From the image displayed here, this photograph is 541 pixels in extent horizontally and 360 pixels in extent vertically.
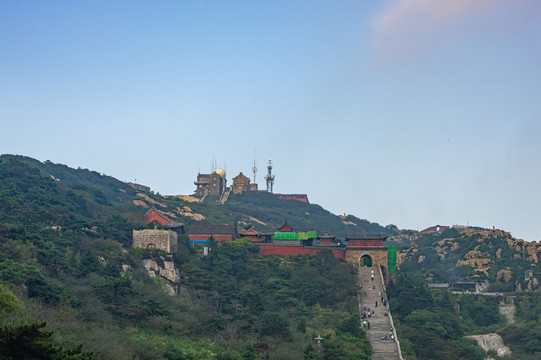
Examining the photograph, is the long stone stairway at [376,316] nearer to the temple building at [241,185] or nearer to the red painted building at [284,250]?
the red painted building at [284,250]

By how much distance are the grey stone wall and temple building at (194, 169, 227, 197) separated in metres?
61.1

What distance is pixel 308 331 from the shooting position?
44250 millimetres

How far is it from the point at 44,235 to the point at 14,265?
1227cm

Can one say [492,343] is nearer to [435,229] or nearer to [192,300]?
[192,300]

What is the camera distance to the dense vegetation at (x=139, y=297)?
29422mm

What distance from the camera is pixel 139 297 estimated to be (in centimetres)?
3950

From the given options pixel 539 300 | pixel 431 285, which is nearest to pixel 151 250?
pixel 431 285

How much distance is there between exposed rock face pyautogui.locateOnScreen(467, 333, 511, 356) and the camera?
5134cm

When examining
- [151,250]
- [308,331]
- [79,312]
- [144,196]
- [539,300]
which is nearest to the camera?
[79,312]

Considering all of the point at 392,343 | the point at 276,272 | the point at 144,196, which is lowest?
the point at 392,343

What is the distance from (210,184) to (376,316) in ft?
227

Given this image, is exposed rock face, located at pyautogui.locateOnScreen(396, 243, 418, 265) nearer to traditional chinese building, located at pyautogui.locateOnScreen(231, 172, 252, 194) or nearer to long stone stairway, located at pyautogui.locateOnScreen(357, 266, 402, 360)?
long stone stairway, located at pyautogui.locateOnScreen(357, 266, 402, 360)

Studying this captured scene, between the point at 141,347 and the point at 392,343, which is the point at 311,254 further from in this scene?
the point at 141,347

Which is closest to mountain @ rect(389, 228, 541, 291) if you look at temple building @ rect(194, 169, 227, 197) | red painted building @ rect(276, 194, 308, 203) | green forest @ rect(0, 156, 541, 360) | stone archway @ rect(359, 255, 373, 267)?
green forest @ rect(0, 156, 541, 360)
